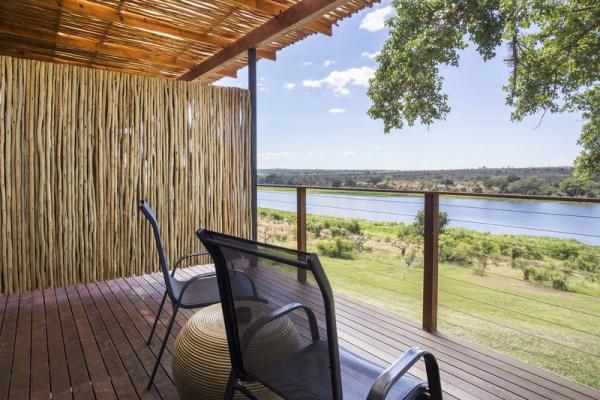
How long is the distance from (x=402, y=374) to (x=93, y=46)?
492cm

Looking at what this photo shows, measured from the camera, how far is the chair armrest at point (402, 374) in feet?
2.74

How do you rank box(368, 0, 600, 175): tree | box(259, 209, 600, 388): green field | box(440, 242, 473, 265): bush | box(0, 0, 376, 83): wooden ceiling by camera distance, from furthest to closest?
box(440, 242, 473, 265): bush < box(368, 0, 600, 175): tree < box(259, 209, 600, 388): green field < box(0, 0, 376, 83): wooden ceiling

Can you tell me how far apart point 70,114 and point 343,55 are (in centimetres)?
2053

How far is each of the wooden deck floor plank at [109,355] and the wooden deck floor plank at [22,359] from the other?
0.36 meters

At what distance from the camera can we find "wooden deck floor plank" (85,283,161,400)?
185 cm

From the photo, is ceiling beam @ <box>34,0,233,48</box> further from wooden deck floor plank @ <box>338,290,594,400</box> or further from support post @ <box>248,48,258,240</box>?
wooden deck floor plank @ <box>338,290,594,400</box>

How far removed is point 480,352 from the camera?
2.24 m

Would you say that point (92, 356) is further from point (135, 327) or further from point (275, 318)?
point (275, 318)

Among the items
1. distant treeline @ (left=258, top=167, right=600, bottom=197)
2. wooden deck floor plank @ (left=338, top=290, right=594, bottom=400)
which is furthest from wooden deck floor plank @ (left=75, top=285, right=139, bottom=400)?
distant treeline @ (left=258, top=167, right=600, bottom=197)

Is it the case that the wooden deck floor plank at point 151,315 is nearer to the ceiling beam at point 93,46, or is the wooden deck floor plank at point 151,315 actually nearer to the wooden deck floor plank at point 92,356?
the wooden deck floor plank at point 92,356

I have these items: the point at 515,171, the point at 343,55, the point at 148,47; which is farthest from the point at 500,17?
the point at 343,55

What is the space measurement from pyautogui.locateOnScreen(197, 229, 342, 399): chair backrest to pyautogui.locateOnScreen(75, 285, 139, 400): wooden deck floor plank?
1.09 m

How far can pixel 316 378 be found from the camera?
2.99 ft

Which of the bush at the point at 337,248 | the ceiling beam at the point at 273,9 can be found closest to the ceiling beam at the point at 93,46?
the ceiling beam at the point at 273,9
